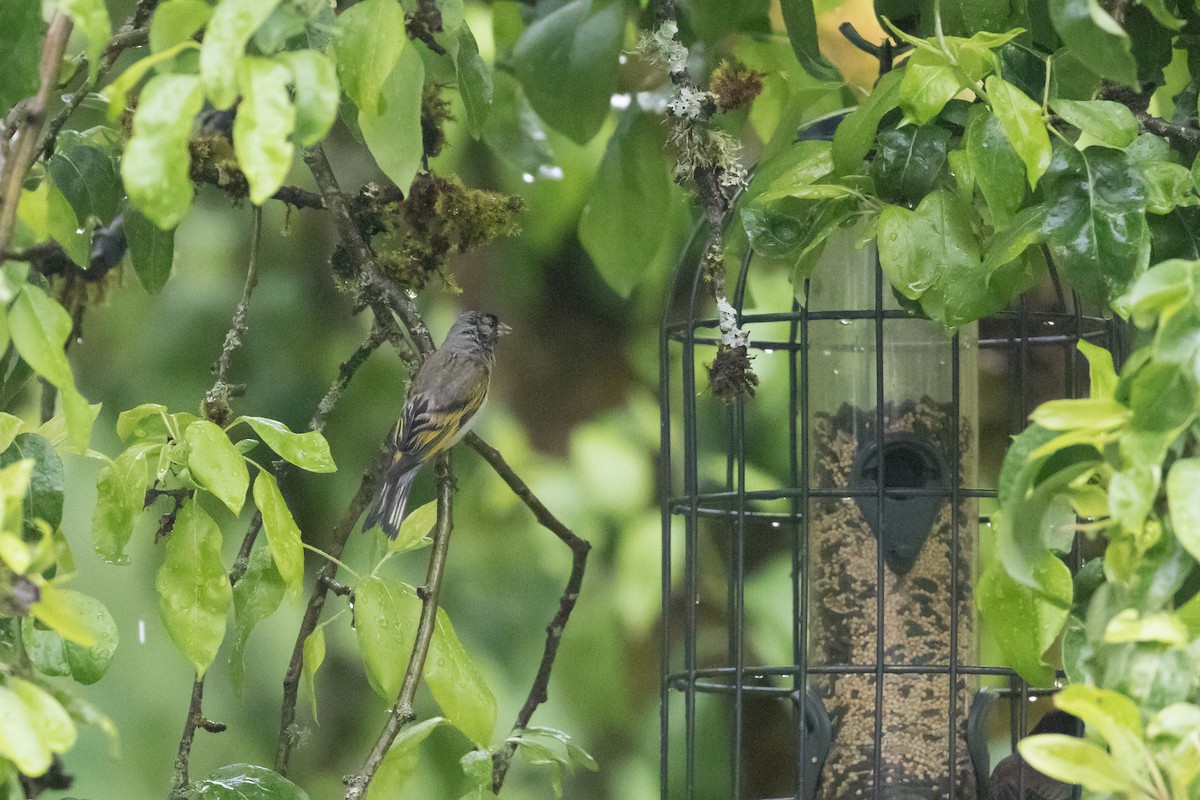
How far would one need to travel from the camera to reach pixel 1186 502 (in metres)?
1.01

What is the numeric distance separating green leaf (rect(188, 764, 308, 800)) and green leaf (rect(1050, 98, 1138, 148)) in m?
1.20

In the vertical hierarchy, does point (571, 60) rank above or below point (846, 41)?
below

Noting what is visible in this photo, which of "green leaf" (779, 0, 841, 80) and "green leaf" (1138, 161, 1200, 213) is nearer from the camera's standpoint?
"green leaf" (1138, 161, 1200, 213)

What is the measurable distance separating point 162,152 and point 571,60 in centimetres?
128

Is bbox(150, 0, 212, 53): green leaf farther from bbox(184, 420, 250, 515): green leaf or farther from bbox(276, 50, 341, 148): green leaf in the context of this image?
bbox(184, 420, 250, 515): green leaf

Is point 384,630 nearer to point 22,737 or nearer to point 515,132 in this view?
point 22,737

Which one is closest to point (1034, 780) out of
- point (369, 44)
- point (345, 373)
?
point (345, 373)

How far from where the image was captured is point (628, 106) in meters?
2.61

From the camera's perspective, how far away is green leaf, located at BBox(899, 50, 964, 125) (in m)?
1.49

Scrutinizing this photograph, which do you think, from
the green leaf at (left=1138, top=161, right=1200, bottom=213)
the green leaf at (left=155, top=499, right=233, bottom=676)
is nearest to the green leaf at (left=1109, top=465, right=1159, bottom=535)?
the green leaf at (left=1138, top=161, right=1200, bottom=213)

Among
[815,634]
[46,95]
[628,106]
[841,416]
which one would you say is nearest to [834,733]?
[815,634]

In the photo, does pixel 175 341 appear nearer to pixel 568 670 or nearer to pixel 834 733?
pixel 568 670

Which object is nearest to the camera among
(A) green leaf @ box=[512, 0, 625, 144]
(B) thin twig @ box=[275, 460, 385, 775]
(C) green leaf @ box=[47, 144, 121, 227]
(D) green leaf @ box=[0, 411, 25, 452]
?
(D) green leaf @ box=[0, 411, 25, 452]

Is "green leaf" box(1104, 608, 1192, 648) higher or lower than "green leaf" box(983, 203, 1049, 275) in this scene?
lower
